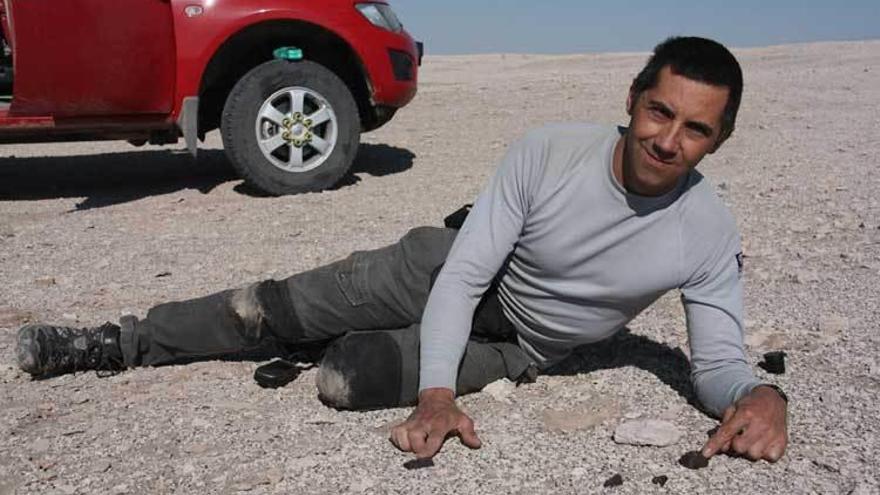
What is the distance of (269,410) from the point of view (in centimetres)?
314

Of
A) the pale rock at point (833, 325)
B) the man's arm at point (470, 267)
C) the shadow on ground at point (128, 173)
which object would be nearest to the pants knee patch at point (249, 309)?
the man's arm at point (470, 267)

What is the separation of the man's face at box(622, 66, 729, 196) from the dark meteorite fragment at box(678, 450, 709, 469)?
2.48ft

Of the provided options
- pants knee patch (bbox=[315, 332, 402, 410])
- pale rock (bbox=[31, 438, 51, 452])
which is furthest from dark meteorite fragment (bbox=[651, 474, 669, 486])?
pale rock (bbox=[31, 438, 51, 452])

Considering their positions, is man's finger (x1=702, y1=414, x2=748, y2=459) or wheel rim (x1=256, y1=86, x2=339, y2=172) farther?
wheel rim (x1=256, y1=86, x2=339, y2=172)

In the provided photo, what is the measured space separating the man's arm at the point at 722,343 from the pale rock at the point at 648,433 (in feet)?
0.51

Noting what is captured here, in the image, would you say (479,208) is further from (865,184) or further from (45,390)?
(865,184)

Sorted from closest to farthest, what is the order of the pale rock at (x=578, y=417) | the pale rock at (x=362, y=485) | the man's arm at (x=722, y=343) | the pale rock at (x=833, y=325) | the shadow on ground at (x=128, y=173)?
the pale rock at (x=362, y=485), the man's arm at (x=722, y=343), the pale rock at (x=578, y=417), the pale rock at (x=833, y=325), the shadow on ground at (x=128, y=173)

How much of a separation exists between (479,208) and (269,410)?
93cm

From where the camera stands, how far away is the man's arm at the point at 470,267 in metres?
2.85

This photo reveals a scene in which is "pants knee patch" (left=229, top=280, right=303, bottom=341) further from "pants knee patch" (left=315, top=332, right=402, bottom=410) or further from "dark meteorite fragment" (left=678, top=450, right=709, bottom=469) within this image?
"dark meteorite fragment" (left=678, top=450, right=709, bottom=469)

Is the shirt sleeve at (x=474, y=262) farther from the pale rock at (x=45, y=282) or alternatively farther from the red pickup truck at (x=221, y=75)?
the red pickup truck at (x=221, y=75)

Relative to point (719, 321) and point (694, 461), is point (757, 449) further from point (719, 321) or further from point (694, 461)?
point (719, 321)

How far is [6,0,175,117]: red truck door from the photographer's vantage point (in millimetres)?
5824

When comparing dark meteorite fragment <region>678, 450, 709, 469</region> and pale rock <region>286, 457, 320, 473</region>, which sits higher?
dark meteorite fragment <region>678, 450, 709, 469</region>
